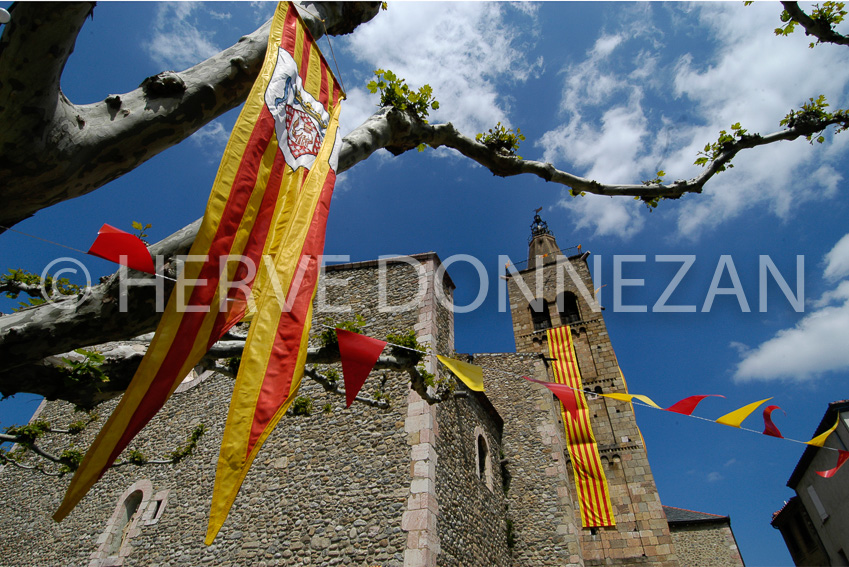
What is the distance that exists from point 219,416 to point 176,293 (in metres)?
8.29

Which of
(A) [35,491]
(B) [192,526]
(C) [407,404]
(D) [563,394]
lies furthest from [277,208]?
(A) [35,491]

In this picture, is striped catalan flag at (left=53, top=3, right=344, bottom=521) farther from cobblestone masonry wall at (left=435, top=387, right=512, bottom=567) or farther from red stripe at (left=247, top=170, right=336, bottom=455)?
cobblestone masonry wall at (left=435, top=387, right=512, bottom=567)

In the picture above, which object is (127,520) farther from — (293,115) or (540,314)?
(540,314)

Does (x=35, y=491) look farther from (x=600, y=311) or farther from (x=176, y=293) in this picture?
(x=600, y=311)

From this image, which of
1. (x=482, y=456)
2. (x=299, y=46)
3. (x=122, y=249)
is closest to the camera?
(x=122, y=249)

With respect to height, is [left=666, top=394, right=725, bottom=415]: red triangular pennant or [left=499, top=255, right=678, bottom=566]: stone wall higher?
[left=499, top=255, right=678, bottom=566]: stone wall

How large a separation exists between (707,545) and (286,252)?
29.8m

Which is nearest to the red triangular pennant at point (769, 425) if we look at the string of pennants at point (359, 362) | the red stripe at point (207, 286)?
the string of pennants at point (359, 362)

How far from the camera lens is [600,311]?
76.7ft

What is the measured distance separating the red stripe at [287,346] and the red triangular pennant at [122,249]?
86cm

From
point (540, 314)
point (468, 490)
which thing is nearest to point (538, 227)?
point (540, 314)

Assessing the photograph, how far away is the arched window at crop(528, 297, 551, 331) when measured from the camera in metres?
25.2

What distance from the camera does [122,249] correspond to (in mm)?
2752

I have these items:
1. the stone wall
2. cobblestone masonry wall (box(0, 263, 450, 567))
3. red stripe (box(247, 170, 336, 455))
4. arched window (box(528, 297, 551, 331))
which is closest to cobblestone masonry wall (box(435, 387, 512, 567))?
cobblestone masonry wall (box(0, 263, 450, 567))
